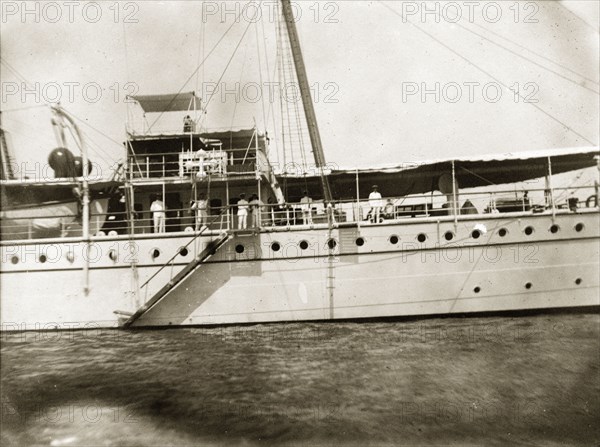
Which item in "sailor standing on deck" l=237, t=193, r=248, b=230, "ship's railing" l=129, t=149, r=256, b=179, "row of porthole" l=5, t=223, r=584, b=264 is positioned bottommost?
"row of porthole" l=5, t=223, r=584, b=264

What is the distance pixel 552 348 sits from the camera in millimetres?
10430

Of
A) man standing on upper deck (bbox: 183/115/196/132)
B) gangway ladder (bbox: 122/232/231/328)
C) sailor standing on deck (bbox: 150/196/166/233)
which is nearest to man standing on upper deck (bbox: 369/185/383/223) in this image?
gangway ladder (bbox: 122/232/231/328)

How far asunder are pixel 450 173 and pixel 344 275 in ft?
18.9

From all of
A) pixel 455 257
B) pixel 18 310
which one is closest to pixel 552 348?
pixel 455 257

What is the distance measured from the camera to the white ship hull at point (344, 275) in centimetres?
1457

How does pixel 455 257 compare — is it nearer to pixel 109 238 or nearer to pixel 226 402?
pixel 226 402

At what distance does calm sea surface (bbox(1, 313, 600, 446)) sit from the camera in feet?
19.9

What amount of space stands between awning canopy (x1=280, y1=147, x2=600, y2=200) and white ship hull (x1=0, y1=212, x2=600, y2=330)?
2.21 m

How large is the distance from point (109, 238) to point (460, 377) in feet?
38.3

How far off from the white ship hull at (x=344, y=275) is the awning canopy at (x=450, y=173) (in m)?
2.21

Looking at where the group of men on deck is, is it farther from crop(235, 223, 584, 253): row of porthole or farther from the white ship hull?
crop(235, 223, 584, 253): row of porthole

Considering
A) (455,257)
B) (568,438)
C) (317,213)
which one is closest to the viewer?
(568,438)

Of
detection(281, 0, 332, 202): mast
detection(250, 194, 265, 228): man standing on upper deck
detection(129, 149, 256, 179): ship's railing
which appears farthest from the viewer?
detection(281, 0, 332, 202): mast

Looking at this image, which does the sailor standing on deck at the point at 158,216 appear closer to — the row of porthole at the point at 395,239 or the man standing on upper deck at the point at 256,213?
the row of porthole at the point at 395,239
